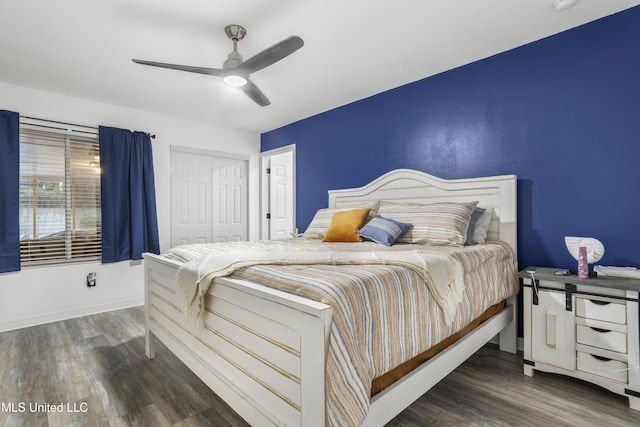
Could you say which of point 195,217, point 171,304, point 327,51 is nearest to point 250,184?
point 195,217

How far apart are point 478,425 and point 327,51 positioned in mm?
2703

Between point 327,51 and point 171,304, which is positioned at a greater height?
point 327,51

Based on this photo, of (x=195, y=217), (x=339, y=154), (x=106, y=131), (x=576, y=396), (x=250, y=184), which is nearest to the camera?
(x=576, y=396)

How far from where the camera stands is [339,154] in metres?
4.00

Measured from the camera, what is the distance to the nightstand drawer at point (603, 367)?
180cm

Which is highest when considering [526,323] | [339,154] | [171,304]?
[339,154]

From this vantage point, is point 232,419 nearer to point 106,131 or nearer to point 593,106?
point 593,106

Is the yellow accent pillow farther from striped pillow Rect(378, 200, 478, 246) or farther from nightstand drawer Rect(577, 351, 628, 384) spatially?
nightstand drawer Rect(577, 351, 628, 384)

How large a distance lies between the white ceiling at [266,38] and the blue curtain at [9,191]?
1.54ft

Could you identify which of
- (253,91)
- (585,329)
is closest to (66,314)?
(253,91)

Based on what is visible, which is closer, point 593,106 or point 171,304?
point 171,304

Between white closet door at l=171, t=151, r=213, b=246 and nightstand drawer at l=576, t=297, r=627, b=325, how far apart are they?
13.8 feet

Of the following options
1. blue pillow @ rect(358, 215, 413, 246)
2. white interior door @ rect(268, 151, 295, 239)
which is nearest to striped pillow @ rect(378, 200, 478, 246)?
blue pillow @ rect(358, 215, 413, 246)

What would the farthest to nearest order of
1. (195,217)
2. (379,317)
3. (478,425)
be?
(195,217)
(478,425)
(379,317)
